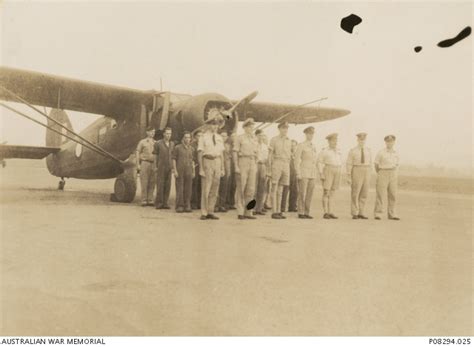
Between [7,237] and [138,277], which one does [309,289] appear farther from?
[7,237]

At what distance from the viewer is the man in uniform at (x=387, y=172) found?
906cm

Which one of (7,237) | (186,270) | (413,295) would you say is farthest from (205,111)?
(413,295)

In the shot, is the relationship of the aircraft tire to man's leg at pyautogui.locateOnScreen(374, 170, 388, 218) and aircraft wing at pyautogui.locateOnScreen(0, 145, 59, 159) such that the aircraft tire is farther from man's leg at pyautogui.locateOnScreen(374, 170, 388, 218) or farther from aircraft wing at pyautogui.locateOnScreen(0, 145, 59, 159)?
man's leg at pyautogui.locateOnScreen(374, 170, 388, 218)

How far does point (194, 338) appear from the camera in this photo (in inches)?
107

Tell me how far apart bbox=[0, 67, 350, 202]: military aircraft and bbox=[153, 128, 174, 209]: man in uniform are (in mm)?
894

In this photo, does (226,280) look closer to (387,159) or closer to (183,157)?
(183,157)

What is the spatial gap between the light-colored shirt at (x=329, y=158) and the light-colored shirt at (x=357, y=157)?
23 centimetres

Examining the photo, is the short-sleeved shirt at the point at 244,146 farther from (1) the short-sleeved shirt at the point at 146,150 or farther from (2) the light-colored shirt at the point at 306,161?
(1) the short-sleeved shirt at the point at 146,150

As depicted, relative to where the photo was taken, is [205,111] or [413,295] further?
[205,111]

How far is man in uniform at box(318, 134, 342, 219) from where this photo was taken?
888 centimetres

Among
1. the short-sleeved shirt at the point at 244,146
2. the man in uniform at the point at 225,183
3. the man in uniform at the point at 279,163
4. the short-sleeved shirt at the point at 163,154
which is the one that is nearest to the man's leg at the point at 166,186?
the short-sleeved shirt at the point at 163,154

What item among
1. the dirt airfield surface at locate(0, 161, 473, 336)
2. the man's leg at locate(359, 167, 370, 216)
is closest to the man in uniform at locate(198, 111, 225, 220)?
the dirt airfield surface at locate(0, 161, 473, 336)

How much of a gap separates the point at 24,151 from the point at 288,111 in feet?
27.0

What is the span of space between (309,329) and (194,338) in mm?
706
